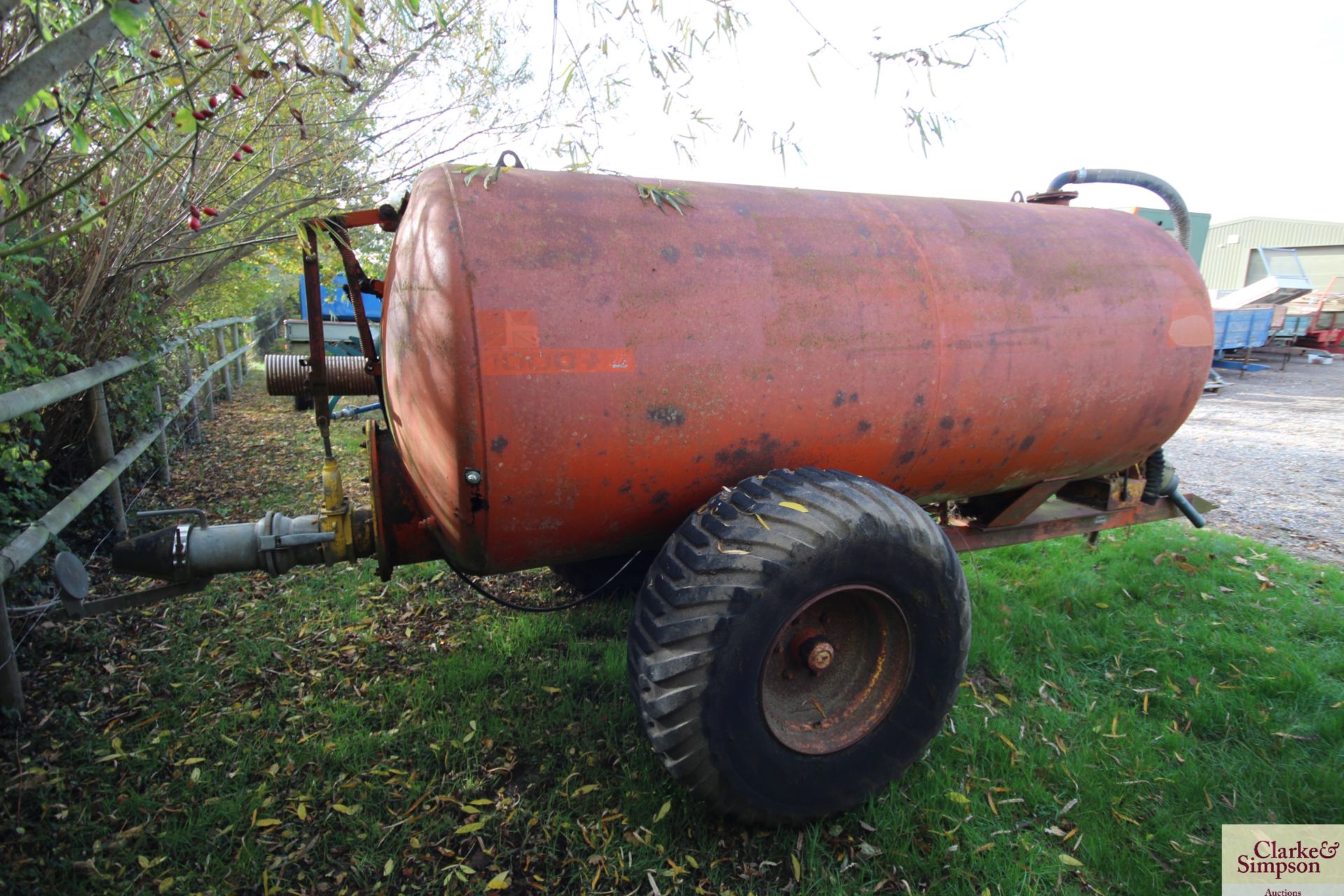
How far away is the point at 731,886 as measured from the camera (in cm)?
213

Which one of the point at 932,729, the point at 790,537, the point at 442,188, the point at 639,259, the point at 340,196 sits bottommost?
the point at 932,729

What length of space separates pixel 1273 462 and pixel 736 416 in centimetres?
754

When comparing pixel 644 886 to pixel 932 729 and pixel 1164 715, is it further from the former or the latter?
pixel 1164 715

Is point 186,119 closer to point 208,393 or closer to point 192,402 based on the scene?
point 192,402

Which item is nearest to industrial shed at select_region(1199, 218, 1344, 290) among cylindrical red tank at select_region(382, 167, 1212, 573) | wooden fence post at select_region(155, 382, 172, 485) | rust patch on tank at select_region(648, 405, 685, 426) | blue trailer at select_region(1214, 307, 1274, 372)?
blue trailer at select_region(1214, 307, 1274, 372)

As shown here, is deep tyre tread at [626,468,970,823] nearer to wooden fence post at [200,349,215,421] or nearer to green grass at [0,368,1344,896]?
green grass at [0,368,1344,896]

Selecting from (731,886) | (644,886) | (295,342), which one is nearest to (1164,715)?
(731,886)

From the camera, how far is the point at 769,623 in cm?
209

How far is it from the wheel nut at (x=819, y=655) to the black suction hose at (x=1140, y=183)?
103 inches

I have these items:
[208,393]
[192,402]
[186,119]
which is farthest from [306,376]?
[208,393]

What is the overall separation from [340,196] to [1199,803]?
541 cm

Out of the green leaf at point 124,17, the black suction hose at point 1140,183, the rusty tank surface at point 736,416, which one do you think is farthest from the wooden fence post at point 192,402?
the black suction hose at point 1140,183

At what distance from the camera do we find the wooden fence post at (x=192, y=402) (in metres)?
6.24

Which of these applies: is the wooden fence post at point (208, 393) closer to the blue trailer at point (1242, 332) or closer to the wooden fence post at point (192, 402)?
the wooden fence post at point (192, 402)
